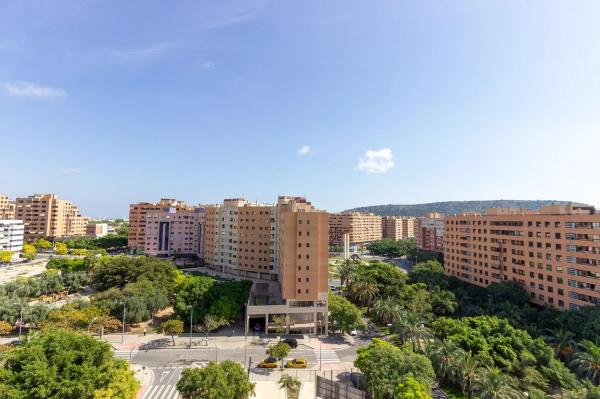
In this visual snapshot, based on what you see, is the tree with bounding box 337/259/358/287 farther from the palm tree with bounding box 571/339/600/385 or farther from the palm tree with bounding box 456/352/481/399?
the palm tree with bounding box 571/339/600/385

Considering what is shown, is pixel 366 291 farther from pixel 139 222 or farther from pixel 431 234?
pixel 139 222

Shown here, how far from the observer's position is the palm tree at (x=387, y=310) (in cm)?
5947

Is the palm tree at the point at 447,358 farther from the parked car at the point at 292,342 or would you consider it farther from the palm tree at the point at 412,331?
the parked car at the point at 292,342

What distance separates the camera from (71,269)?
92.9 meters

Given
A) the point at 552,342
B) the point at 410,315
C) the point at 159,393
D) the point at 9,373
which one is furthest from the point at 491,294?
the point at 9,373

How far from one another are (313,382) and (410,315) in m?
19.9

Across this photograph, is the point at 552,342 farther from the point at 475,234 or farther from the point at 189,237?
the point at 189,237

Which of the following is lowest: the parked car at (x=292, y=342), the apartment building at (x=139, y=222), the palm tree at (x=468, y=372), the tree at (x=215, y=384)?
the parked car at (x=292, y=342)

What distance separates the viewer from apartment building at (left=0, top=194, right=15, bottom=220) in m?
156

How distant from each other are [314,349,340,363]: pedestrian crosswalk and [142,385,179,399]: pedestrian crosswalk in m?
21.1

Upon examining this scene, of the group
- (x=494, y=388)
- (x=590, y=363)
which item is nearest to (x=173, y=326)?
(x=494, y=388)

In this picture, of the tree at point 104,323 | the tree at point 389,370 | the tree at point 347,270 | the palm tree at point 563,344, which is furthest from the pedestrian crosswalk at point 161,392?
the palm tree at point 563,344

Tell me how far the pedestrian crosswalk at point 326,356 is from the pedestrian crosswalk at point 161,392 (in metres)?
21.1

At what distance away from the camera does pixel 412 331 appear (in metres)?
50.2
